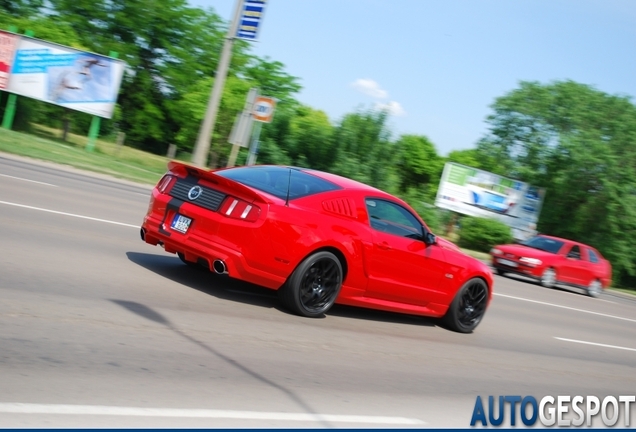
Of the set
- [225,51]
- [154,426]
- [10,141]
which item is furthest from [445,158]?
[154,426]

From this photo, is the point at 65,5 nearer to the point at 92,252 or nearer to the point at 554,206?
the point at 554,206

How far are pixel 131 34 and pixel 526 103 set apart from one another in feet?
97.0

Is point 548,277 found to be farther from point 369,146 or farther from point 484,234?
point 484,234

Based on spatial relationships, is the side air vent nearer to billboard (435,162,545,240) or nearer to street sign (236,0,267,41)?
street sign (236,0,267,41)

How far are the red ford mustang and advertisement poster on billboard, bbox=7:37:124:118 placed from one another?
26.6m

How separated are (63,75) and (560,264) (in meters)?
21.8

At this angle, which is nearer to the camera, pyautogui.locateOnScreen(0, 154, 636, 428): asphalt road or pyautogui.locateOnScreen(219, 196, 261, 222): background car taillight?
pyautogui.locateOnScreen(0, 154, 636, 428): asphalt road

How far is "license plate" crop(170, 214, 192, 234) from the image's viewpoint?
844 centimetres

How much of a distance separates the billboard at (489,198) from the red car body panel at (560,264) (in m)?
19.2

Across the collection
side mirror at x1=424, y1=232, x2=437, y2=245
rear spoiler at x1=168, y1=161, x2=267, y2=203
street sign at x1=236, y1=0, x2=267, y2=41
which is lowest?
side mirror at x1=424, y1=232, x2=437, y2=245

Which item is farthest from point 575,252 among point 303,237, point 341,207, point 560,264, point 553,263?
point 303,237

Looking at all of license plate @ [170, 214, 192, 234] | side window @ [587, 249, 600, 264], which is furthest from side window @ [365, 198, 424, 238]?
side window @ [587, 249, 600, 264]

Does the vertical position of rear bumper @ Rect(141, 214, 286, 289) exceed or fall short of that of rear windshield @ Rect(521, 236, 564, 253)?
it falls short

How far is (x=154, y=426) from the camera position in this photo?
4.63 metres
